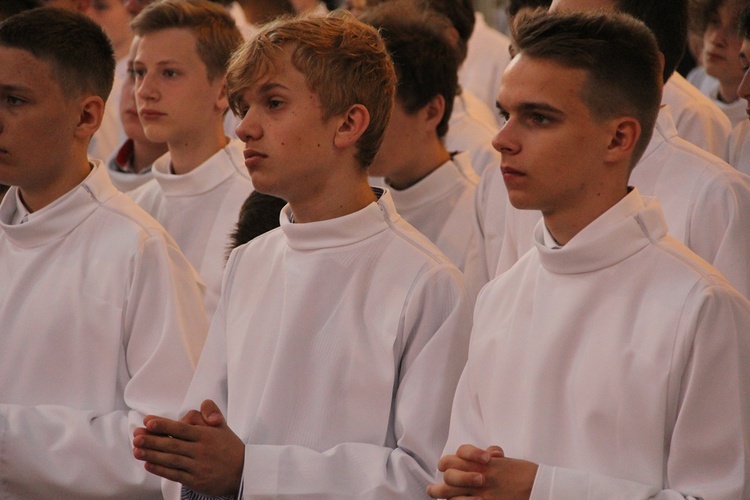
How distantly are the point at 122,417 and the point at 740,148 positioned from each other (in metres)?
2.30

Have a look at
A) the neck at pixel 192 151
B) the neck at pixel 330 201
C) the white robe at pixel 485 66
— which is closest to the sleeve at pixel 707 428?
the neck at pixel 330 201

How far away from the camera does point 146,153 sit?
201 inches

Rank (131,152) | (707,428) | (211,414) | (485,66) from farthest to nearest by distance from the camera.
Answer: (485,66), (131,152), (211,414), (707,428)

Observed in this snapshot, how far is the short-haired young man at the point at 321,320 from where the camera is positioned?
111 inches

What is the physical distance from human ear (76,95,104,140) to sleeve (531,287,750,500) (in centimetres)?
188

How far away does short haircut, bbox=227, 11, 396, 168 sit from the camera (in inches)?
121

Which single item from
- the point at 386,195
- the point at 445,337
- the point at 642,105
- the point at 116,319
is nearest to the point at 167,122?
the point at 116,319

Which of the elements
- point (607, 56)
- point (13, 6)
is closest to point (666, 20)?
point (607, 56)

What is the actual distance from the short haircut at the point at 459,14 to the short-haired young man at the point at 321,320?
2271 millimetres

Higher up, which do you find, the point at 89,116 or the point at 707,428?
the point at 89,116

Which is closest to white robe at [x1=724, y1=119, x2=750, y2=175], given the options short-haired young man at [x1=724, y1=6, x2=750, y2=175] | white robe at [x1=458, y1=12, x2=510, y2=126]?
short-haired young man at [x1=724, y1=6, x2=750, y2=175]

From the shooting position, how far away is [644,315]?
2533 millimetres

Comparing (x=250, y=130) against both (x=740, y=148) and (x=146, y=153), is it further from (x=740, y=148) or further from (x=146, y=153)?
(x=146, y=153)

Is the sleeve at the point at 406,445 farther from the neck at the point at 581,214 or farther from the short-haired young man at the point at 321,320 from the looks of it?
the neck at the point at 581,214
